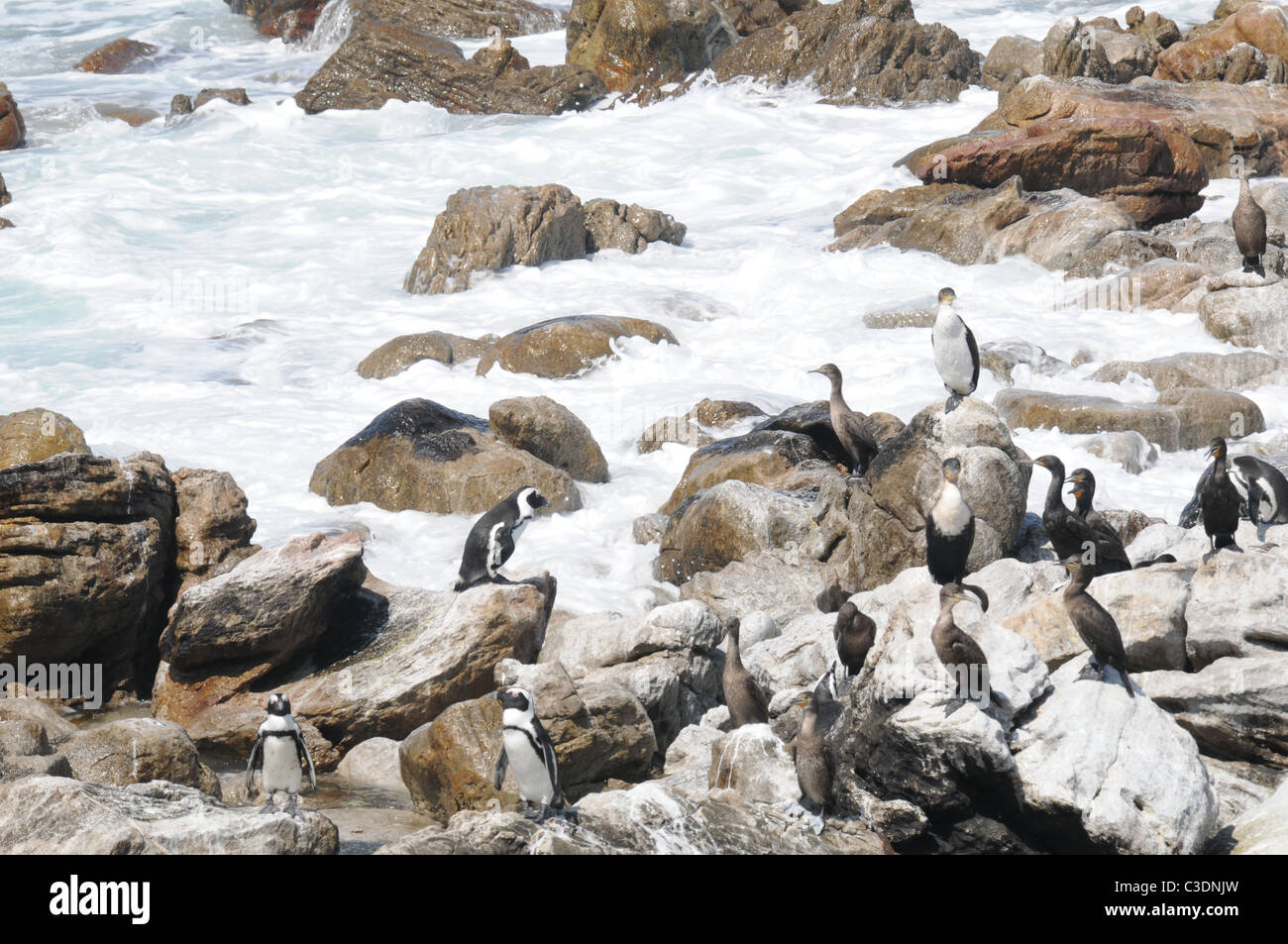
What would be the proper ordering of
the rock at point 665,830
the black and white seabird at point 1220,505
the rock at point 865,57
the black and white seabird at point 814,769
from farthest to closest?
the rock at point 865,57
the black and white seabird at point 1220,505
the black and white seabird at point 814,769
the rock at point 665,830

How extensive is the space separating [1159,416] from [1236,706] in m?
7.67

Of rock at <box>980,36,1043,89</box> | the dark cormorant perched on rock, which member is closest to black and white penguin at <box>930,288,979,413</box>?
the dark cormorant perched on rock

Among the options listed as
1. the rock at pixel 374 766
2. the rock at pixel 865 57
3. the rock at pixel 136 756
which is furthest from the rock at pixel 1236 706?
the rock at pixel 865 57

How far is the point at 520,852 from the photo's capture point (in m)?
5.63

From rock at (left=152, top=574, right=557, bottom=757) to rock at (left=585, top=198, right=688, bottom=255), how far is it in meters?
13.2

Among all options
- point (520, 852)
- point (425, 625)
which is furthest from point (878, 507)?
point (520, 852)

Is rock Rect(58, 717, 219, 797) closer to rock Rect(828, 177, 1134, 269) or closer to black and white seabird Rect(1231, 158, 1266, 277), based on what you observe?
black and white seabird Rect(1231, 158, 1266, 277)

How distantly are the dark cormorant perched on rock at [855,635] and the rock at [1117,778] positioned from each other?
1.57m

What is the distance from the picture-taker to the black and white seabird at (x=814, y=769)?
6.35 m

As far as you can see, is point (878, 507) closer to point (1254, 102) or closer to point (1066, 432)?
point (1066, 432)

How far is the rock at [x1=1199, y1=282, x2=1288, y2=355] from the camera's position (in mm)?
16594

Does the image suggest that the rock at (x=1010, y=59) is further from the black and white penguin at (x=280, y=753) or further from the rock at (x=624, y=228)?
the black and white penguin at (x=280, y=753)

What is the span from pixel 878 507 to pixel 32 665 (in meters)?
6.96
